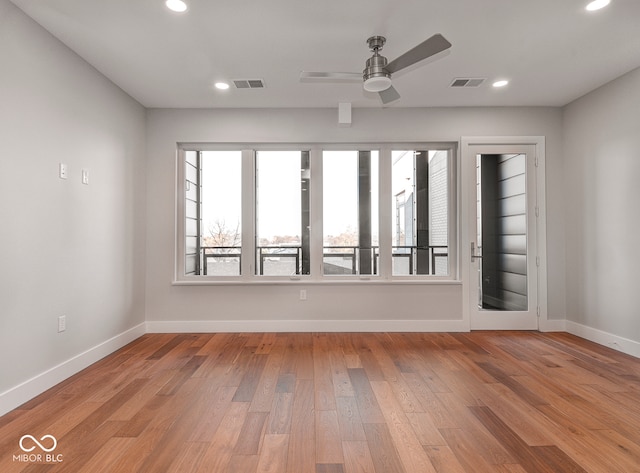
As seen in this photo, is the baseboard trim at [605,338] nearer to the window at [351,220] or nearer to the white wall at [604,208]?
the white wall at [604,208]

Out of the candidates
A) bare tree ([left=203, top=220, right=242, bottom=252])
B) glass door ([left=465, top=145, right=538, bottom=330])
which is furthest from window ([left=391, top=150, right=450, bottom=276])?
bare tree ([left=203, top=220, right=242, bottom=252])

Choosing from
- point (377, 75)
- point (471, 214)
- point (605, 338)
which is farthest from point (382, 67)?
point (605, 338)

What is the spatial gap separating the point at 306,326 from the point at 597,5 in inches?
148

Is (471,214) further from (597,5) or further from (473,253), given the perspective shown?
(597,5)

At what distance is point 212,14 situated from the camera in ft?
8.16

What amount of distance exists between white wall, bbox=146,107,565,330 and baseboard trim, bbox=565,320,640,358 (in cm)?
21

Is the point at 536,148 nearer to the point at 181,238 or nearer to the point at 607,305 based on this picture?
the point at 607,305

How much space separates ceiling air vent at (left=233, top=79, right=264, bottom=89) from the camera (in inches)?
138

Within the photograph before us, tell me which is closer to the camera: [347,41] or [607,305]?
[347,41]

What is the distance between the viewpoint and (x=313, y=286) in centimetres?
423

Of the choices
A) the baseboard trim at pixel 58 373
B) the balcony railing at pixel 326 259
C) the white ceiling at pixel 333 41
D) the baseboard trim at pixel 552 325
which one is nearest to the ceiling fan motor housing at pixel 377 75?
the white ceiling at pixel 333 41

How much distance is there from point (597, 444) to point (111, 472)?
2452mm

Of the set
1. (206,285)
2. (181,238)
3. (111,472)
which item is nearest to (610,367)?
(111,472)

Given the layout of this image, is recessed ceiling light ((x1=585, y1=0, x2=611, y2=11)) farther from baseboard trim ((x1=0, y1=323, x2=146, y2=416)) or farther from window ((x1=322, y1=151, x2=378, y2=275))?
baseboard trim ((x1=0, y1=323, x2=146, y2=416))
